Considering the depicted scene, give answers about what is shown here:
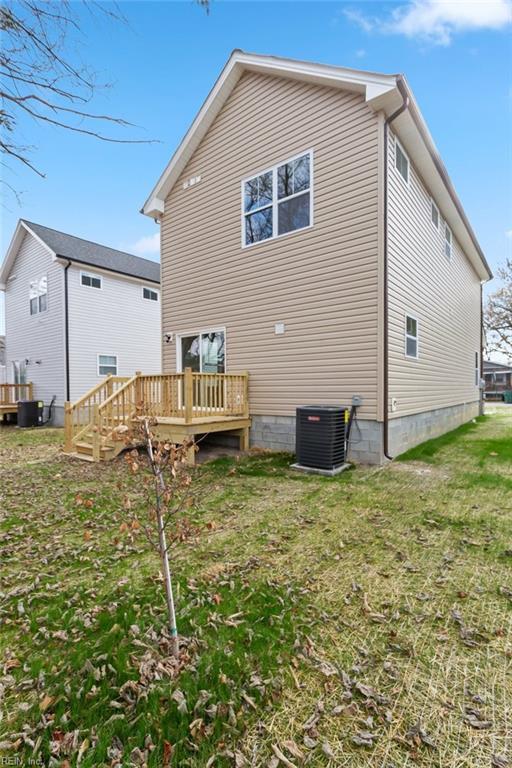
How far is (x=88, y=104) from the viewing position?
2.97 meters

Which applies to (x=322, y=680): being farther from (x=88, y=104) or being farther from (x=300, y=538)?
(x=88, y=104)

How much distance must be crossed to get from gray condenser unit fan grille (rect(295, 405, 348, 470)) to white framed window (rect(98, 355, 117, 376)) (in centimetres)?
Answer: 1104

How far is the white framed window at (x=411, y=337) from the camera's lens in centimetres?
750

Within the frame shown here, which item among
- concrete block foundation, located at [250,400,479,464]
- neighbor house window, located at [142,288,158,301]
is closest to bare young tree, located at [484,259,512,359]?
concrete block foundation, located at [250,400,479,464]

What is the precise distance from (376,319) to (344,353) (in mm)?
830

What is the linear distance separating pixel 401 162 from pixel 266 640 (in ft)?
27.0

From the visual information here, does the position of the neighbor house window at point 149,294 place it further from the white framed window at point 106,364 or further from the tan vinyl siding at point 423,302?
the tan vinyl siding at point 423,302

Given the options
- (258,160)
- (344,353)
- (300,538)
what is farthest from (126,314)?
(300,538)

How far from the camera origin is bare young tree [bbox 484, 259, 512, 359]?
26.2 metres

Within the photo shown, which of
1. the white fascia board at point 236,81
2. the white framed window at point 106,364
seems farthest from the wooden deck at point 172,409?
the white framed window at point 106,364

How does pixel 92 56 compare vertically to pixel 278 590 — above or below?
above

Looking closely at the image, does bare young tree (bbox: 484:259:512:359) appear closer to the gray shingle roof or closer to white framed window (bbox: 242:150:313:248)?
the gray shingle roof

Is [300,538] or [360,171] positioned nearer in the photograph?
[300,538]

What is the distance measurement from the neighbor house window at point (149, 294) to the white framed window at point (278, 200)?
31.5ft
